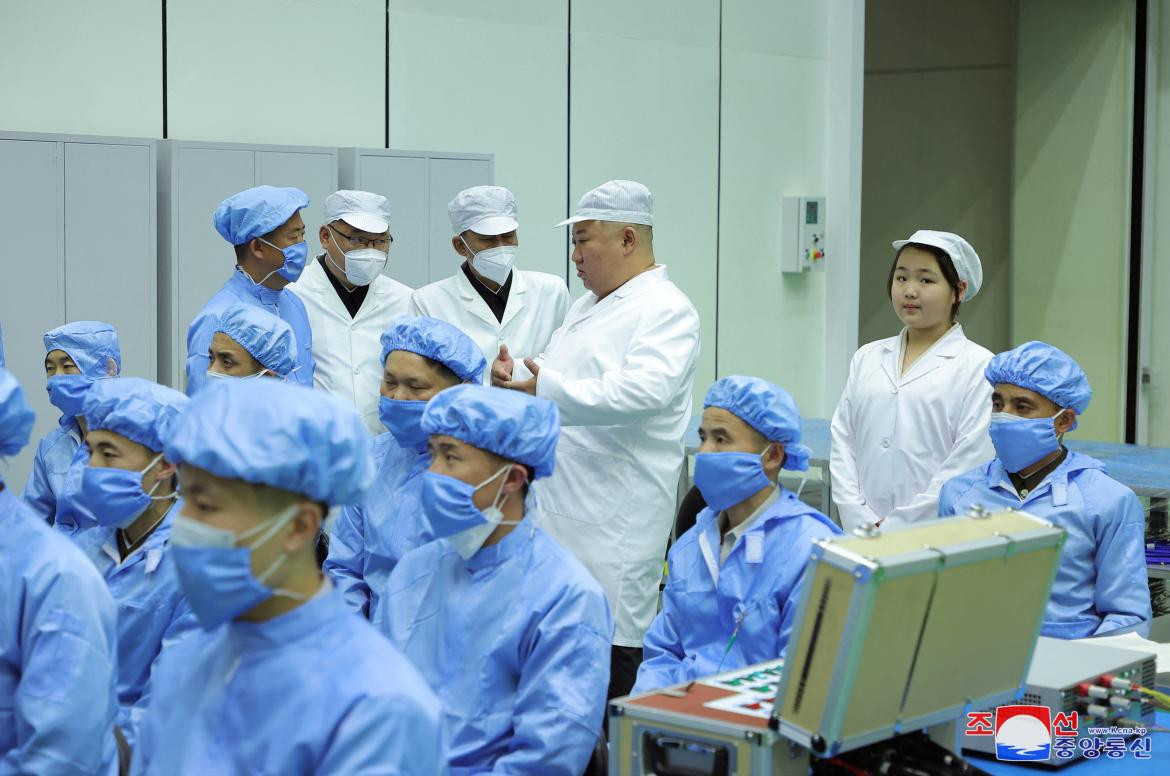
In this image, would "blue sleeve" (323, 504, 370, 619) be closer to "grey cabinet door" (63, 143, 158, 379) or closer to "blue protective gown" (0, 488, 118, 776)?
"blue protective gown" (0, 488, 118, 776)

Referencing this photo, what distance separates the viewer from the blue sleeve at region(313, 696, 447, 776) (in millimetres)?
1352

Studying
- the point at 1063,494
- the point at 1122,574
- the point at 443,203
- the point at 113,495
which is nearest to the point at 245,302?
the point at 113,495

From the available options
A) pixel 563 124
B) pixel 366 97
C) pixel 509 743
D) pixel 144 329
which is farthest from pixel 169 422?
pixel 563 124

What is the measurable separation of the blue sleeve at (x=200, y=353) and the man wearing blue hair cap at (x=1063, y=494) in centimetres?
190

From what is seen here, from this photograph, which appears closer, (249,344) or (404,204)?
(249,344)

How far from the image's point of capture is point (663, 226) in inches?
262

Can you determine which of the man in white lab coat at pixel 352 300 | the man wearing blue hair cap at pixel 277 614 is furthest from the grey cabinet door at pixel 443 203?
the man wearing blue hair cap at pixel 277 614

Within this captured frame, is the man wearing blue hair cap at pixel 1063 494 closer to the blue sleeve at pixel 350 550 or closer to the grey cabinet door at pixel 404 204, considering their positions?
the blue sleeve at pixel 350 550

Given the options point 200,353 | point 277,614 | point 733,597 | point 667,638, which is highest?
point 200,353

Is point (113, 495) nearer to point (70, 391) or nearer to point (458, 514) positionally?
point (458, 514)

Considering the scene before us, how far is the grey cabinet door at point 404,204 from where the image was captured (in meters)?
5.29

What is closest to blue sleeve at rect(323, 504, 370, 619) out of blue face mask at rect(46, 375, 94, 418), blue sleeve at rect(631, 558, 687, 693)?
blue sleeve at rect(631, 558, 687, 693)

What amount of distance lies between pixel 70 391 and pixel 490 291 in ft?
4.03

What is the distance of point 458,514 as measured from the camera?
2.16 meters
